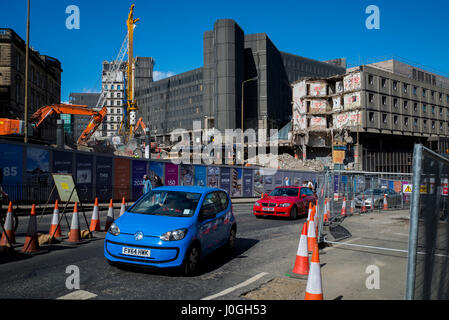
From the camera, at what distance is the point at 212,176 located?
88.1 feet

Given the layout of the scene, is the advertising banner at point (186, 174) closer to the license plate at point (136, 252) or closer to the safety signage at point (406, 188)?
the safety signage at point (406, 188)

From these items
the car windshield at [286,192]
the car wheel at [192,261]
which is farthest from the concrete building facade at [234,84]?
the car wheel at [192,261]

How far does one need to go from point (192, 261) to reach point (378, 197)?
37.4 feet

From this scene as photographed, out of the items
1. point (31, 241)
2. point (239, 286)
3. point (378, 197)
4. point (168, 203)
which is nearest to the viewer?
point (239, 286)

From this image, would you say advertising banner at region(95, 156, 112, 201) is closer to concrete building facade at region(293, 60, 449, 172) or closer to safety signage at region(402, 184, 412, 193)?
safety signage at region(402, 184, 412, 193)

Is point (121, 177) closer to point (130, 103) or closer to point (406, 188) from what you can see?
point (406, 188)

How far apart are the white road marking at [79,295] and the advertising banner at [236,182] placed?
23.7 meters

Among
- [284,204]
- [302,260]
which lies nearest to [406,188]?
[284,204]

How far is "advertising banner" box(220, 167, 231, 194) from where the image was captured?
27734 millimetres

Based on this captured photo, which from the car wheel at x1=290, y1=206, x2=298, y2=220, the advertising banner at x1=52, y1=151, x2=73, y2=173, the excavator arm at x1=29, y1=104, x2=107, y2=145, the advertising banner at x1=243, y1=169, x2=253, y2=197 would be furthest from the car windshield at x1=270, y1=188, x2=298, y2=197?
the excavator arm at x1=29, y1=104, x2=107, y2=145

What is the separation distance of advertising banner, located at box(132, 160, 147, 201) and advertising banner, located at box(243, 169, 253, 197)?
10.0 meters
